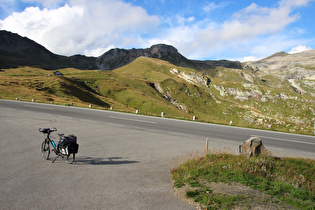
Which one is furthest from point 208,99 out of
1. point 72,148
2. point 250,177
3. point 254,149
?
point 72,148

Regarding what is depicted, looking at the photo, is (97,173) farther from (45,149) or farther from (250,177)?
(250,177)

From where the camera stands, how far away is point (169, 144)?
40.9ft

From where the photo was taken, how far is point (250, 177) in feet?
22.5

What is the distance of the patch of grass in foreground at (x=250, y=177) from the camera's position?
539 cm

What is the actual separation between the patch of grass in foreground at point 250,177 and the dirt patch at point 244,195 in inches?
4.4

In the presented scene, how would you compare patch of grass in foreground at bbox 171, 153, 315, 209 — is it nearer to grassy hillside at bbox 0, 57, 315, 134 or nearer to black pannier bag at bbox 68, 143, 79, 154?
black pannier bag at bbox 68, 143, 79, 154

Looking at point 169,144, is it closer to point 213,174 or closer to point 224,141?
point 224,141

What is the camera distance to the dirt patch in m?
5.11

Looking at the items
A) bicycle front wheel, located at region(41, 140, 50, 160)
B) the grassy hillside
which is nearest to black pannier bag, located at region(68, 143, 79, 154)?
bicycle front wheel, located at region(41, 140, 50, 160)

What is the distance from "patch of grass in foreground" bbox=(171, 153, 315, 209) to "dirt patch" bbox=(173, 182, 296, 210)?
11 centimetres

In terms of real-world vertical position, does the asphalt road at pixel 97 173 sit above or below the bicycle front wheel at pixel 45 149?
below

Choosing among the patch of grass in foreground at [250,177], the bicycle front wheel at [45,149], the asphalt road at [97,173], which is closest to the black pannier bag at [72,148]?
the asphalt road at [97,173]

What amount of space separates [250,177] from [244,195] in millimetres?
1524

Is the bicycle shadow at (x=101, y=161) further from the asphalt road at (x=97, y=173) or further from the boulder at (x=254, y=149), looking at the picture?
the boulder at (x=254, y=149)
